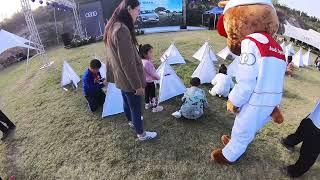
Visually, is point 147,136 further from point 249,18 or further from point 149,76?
point 249,18

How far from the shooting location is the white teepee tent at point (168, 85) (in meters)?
6.24

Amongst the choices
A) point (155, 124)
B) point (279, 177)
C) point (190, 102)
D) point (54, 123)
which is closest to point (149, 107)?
point (155, 124)

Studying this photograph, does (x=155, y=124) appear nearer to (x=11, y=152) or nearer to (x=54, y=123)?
(x=54, y=123)

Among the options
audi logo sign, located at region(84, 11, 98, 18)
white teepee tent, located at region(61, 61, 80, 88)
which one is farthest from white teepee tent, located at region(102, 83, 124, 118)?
audi logo sign, located at region(84, 11, 98, 18)

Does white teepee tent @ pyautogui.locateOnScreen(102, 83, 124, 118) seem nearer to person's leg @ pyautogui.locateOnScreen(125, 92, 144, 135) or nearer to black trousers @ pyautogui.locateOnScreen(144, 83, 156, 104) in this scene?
black trousers @ pyautogui.locateOnScreen(144, 83, 156, 104)

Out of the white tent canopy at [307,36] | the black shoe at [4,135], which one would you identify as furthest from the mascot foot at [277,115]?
the white tent canopy at [307,36]

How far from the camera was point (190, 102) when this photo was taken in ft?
17.2

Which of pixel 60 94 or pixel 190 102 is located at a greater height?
pixel 190 102

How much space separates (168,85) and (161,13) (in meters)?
15.5

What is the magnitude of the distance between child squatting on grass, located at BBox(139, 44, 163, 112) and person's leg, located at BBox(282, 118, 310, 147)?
8.11 feet

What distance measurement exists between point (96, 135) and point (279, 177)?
312cm

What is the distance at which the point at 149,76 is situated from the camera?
17.8 feet

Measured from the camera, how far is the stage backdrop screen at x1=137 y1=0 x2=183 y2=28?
20.4 meters

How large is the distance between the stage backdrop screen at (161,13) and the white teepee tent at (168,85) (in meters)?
14.9
